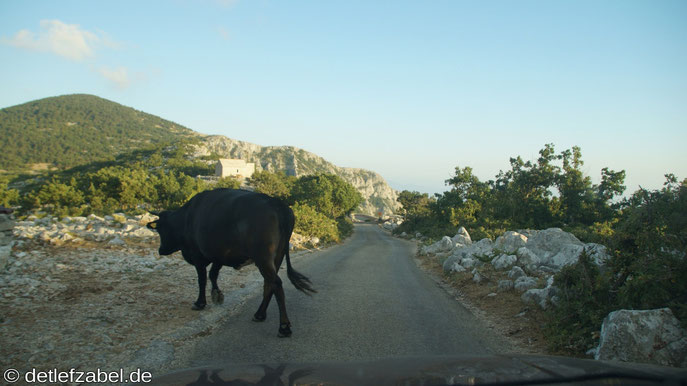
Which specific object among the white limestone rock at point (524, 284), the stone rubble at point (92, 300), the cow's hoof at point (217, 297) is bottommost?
the stone rubble at point (92, 300)

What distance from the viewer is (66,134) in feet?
510

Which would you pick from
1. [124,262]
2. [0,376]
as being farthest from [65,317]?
[124,262]

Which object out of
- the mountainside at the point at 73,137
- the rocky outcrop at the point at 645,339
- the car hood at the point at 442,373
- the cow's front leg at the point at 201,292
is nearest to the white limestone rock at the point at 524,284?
the rocky outcrop at the point at 645,339

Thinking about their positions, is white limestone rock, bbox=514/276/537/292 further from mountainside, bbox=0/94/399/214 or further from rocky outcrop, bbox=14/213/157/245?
mountainside, bbox=0/94/399/214

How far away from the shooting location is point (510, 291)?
8.51 meters

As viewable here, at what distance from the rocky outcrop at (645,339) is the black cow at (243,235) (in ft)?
14.0

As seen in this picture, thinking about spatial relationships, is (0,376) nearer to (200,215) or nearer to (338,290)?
(200,215)

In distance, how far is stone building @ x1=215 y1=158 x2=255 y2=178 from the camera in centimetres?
9879

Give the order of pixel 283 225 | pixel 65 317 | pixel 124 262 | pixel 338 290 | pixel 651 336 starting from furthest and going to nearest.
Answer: pixel 124 262
pixel 338 290
pixel 283 225
pixel 65 317
pixel 651 336

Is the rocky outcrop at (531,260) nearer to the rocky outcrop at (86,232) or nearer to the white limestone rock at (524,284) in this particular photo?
the white limestone rock at (524,284)

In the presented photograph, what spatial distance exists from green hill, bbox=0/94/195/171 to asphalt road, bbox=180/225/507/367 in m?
132

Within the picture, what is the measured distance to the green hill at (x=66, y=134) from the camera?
13138cm

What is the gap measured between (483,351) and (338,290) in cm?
454

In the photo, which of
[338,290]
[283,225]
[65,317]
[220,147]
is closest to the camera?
[65,317]
